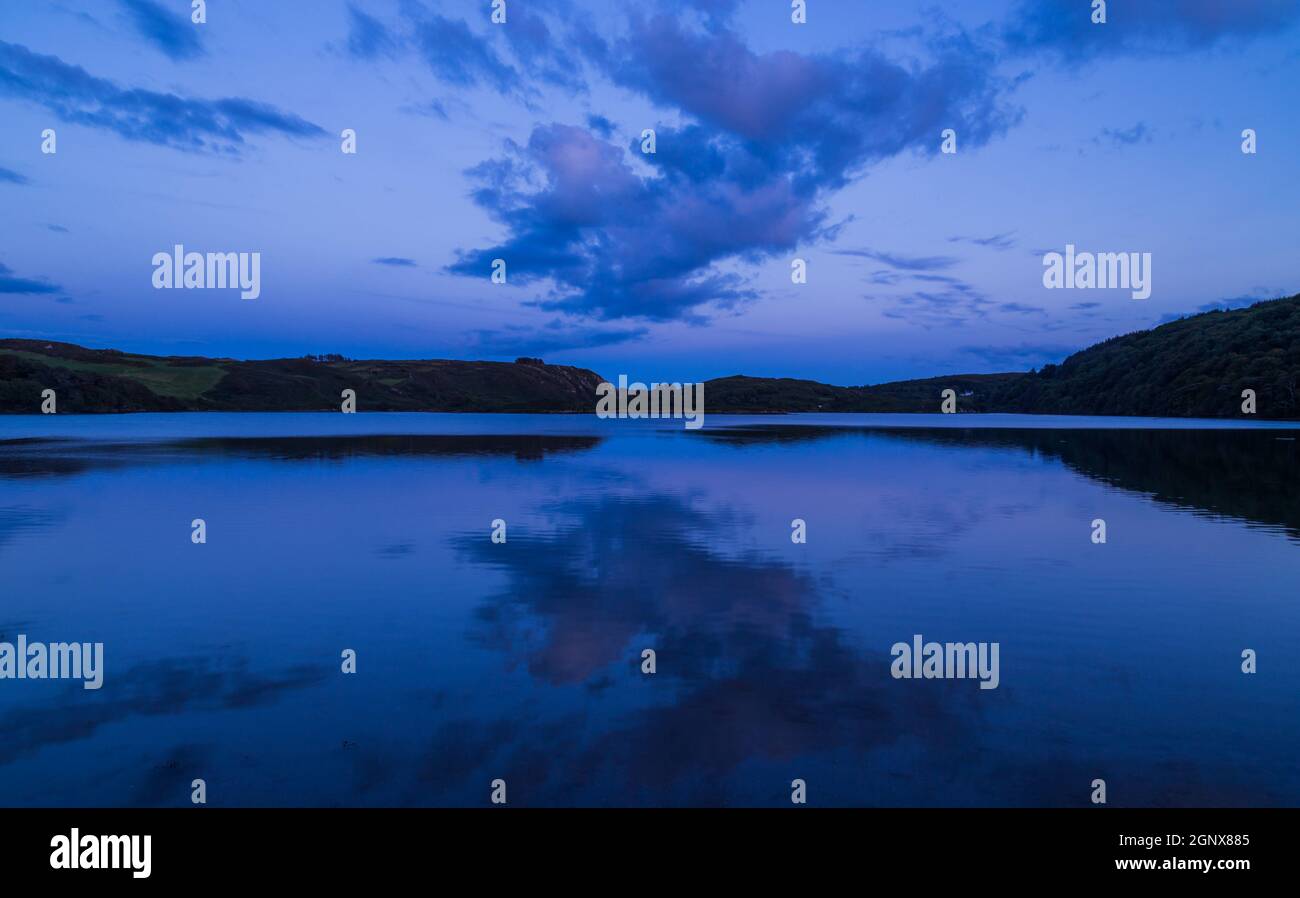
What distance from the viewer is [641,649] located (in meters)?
16.2

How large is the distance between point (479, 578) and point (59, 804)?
13.5 meters

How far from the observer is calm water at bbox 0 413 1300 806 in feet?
34.6

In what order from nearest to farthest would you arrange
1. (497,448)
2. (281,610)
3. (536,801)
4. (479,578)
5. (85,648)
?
1. (536,801)
2. (85,648)
3. (281,610)
4. (479,578)
5. (497,448)

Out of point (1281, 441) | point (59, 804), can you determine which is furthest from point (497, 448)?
point (1281, 441)

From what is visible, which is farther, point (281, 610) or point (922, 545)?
point (922, 545)

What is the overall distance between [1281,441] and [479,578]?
108 meters

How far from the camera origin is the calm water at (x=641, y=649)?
34.6 ft

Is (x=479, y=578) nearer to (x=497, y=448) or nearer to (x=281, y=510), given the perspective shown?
(x=281, y=510)
